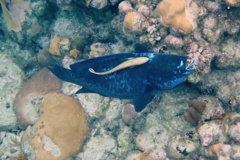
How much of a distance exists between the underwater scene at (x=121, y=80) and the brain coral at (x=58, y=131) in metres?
0.02

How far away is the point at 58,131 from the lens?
4.72m

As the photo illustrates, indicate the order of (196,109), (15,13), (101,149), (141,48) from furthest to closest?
1. (15,13)
2. (101,149)
3. (196,109)
4. (141,48)

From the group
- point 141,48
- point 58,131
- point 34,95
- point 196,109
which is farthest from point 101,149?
point 141,48

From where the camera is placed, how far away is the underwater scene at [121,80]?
128 inches

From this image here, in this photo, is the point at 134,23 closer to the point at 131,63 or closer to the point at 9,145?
the point at 131,63

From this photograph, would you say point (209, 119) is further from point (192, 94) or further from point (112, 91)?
point (112, 91)

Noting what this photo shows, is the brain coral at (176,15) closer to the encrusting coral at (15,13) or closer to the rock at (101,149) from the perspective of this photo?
the rock at (101,149)

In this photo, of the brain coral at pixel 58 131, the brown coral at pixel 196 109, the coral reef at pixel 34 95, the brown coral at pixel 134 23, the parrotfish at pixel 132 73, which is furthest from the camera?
the coral reef at pixel 34 95

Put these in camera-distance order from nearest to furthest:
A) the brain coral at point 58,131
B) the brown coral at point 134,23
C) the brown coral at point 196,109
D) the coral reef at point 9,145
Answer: the brown coral at point 134,23 → the brown coral at point 196,109 → the brain coral at point 58,131 → the coral reef at point 9,145

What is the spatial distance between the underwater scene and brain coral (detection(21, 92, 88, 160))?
0.02 meters

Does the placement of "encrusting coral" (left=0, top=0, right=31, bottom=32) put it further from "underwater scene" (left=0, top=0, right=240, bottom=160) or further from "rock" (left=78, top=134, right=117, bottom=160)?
"rock" (left=78, top=134, right=117, bottom=160)

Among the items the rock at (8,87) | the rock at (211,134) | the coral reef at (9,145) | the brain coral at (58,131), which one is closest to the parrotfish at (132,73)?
the rock at (211,134)

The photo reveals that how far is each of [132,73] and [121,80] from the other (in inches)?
7.4

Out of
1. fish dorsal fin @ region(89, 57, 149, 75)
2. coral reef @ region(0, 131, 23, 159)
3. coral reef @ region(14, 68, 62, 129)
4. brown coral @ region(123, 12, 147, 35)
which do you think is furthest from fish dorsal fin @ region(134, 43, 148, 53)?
coral reef @ region(0, 131, 23, 159)
